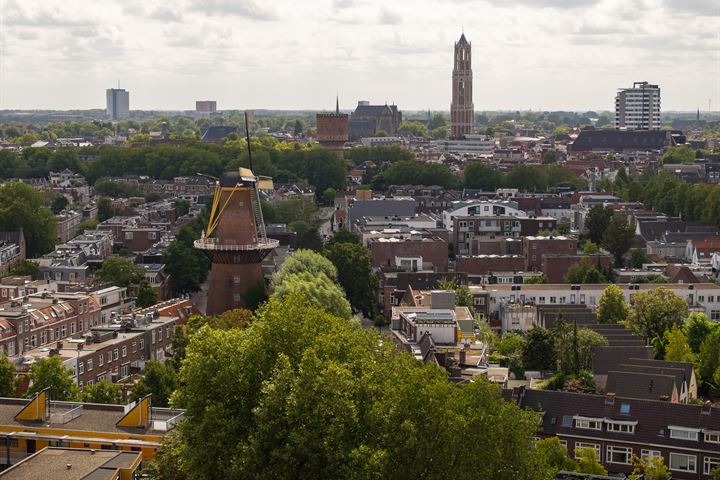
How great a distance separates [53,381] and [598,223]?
191 feet

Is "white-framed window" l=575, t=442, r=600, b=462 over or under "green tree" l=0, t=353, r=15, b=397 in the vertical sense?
under

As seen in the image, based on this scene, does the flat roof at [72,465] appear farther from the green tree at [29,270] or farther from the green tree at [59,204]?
the green tree at [59,204]

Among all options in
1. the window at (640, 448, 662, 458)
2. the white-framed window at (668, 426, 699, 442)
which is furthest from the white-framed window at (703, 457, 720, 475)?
the window at (640, 448, 662, 458)

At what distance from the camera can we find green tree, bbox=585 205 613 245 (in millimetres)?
94125

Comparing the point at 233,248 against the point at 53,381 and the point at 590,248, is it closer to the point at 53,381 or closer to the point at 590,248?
the point at 53,381

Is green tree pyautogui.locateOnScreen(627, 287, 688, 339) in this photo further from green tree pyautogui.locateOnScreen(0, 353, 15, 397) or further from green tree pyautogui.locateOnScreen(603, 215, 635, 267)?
green tree pyautogui.locateOnScreen(0, 353, 15, 397)

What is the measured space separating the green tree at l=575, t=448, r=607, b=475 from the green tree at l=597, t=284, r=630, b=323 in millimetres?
23687

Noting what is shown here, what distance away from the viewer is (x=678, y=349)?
175 feet

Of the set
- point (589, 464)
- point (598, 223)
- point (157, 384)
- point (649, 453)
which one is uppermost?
point (598, 223)

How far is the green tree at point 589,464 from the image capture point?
39531mm

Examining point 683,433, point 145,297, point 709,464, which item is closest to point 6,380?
point 683,433

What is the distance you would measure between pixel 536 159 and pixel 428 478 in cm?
15305

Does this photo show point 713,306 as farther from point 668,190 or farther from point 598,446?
point 668,190

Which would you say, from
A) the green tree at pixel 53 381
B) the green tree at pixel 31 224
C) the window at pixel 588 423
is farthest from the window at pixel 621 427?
the green tree at pixel 31 224
